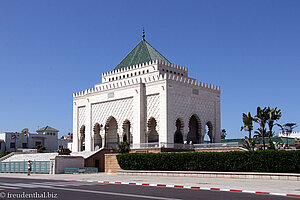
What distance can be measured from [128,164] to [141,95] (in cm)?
1332

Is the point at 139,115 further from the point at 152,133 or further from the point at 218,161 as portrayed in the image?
the point at 218,161

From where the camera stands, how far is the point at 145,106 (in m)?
41.1

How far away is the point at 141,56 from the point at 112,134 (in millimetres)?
9978

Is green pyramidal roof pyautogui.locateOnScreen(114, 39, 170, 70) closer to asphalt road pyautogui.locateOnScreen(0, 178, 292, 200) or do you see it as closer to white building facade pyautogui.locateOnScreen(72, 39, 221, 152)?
white building facade pyautogui.locateOnScreen(72, 39, 221, 152)

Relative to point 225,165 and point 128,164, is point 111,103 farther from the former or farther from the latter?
point 225,165

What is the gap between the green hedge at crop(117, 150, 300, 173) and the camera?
21078 millimetres

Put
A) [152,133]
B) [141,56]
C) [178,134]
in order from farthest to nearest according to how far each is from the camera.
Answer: [141,56] < [152,133] < [178,134]

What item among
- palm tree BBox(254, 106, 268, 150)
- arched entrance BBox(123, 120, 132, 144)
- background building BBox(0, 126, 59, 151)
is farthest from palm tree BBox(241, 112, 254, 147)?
background building BBox(0, 126, 59, 151)

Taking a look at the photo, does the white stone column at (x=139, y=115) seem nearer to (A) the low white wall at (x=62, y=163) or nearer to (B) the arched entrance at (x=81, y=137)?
(A) the low white wall at (x=62, y=163)

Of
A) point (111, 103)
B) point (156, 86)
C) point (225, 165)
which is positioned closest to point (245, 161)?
point (225, 165)

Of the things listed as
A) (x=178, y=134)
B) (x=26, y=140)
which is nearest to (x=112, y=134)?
(x=178, y=134)

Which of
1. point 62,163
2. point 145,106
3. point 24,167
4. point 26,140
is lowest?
point 24,167

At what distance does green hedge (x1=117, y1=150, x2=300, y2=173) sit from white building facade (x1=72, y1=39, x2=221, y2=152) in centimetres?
784

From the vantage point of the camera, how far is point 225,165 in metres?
23.6
